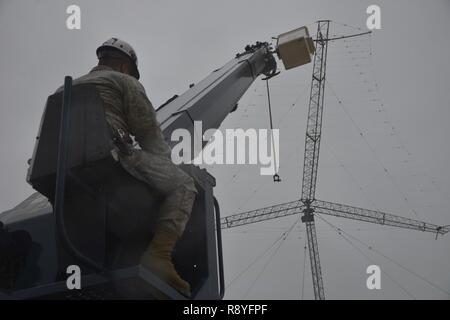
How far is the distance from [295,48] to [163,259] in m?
6.75

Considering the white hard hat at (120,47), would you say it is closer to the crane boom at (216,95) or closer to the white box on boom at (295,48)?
the crane boom at (216,95)

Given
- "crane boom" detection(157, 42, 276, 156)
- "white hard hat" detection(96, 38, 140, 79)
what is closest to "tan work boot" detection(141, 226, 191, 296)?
"white hard hat" detection(96, 38, 140, 79)

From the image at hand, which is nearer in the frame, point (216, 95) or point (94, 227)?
point (94, 227)

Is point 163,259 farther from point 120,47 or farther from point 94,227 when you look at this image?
point 120,47

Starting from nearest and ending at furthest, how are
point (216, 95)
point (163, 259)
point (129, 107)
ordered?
point (163, 259), point (129, 107), point (216, 95)

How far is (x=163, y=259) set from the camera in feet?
9.62

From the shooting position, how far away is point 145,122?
10.7 feet

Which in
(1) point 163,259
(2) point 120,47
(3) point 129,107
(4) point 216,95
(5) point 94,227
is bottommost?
(1) point 163,259

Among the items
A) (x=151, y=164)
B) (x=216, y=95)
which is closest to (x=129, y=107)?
(x=151, y=164)

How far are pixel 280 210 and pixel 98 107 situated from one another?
48.8 metres

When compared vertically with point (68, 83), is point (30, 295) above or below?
below

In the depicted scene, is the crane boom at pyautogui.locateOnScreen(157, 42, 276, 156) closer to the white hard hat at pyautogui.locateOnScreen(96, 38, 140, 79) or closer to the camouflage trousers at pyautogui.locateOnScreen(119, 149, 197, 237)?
the white hard hat at pyautogui.locateOnScreen(96, 38, 140, 79)

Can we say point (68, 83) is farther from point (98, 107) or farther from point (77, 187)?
point (77, 187)

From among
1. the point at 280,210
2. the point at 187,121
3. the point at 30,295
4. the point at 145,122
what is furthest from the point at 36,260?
the point at 280,210
